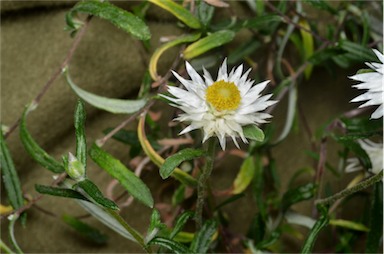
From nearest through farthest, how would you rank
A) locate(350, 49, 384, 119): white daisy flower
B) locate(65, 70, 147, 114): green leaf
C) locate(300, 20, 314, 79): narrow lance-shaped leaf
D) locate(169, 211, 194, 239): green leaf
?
locate(350, 49, 384, 119): white daisy flower → locate(169, 211, 194, 239): green leaf → locate(65, 70, 147, 114): green leaf → locate(300, 20, 314, 79): narrow lance-shaped leaf

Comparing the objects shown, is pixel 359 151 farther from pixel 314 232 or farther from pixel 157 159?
pixel 157 159

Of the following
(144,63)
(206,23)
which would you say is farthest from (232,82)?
(144,63)

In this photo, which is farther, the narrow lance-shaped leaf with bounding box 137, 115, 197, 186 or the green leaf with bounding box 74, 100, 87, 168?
the narrow lance-shaped leaf with bounding box 137, 115, 197, 186

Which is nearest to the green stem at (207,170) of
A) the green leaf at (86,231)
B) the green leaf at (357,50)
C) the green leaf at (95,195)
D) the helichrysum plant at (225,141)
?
the helichrysum plant at (225,141)

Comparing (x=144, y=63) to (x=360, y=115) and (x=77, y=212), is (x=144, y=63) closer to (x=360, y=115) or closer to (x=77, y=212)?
(x=77, y=212)

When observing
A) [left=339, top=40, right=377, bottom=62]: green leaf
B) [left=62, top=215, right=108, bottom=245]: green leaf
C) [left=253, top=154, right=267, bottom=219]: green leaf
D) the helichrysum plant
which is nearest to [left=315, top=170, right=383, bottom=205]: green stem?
the helichrysum plant

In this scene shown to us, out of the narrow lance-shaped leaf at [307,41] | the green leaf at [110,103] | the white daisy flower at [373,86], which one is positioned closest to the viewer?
the white daisy flower at [373,86]

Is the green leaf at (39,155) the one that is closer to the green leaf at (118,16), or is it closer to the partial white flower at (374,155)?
the green leaf at (118,16)

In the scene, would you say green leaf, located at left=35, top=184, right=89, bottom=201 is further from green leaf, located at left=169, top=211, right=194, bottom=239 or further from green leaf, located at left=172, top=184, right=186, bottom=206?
green leaf, located at left=172, top=184, right=186, bottom=206

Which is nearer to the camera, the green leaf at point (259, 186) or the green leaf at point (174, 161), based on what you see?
the green leaf at point (174, 161)
